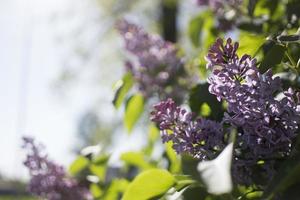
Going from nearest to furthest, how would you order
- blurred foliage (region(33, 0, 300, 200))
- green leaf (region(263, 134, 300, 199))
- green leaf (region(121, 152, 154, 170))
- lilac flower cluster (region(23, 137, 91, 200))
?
green leaf (region(263, 134, 300, 199)), blurred foliage (region(33, 0, 300, 200)), lilac flower cluster (region(23, 137, 91, 200)), green leaf (region(121, 152, 154, 170))

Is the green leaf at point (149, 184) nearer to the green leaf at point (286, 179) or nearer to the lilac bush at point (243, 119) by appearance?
the lilac bush at point (243, 119)

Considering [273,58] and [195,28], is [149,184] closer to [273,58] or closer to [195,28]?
[273,58]

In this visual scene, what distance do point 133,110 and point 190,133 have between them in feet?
3.57

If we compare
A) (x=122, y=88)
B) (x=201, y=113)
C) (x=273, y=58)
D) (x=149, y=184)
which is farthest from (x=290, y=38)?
(x=122, y=88)

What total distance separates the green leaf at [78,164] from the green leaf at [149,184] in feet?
2.84

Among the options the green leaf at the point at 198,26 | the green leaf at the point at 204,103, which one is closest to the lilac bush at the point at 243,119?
the green leaf at the point at 204,103

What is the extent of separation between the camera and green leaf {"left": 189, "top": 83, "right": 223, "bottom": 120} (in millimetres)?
1497

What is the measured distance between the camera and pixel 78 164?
6.42 ft

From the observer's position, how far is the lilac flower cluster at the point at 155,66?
2201 millimetres

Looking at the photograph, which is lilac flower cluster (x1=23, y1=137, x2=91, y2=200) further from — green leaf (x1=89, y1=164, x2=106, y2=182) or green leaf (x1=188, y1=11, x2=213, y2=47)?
green leaf (x1=188, y1=11, x2=213, y2=47)

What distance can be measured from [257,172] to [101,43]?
1462 centimetres

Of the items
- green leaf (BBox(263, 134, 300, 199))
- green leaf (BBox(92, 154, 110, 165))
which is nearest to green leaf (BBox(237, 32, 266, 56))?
green leaf (BBox(263, 134, 300, 199))

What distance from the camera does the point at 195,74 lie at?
2285 millimetres

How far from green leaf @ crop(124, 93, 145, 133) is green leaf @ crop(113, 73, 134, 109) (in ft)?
0.28
